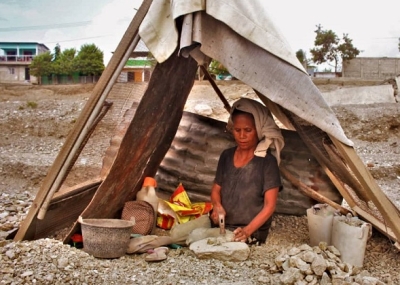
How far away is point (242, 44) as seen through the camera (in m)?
2.88

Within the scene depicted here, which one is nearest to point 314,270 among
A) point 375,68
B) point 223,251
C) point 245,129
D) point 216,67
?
point 223,251

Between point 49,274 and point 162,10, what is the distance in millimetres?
1744

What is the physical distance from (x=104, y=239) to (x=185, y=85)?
5.29 ft

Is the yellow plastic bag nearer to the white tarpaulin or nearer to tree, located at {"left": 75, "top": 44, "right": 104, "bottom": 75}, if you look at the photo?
the white tarpaulin

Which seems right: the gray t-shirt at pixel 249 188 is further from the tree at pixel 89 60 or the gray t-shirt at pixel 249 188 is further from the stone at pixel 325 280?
the tree at pixel 89 60

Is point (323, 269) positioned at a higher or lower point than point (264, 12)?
lower

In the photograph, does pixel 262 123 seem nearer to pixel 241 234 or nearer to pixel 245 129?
pixel 245 129

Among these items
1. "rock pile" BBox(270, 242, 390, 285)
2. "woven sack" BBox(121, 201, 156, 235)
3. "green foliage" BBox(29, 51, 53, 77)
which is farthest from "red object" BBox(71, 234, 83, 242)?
"green foliage" BBox(29, 51, 53, 77)

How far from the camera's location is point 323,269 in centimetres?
288

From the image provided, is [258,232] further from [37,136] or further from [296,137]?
[37,136]

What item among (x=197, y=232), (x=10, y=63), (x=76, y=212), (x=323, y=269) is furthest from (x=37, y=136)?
(x=10, y=63)

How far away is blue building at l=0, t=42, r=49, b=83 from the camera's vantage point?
127 feet

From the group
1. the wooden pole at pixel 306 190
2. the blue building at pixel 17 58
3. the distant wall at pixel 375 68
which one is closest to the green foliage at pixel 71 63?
the blue building at pixel 17 58

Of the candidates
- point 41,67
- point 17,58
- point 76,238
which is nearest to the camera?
point 76,238
